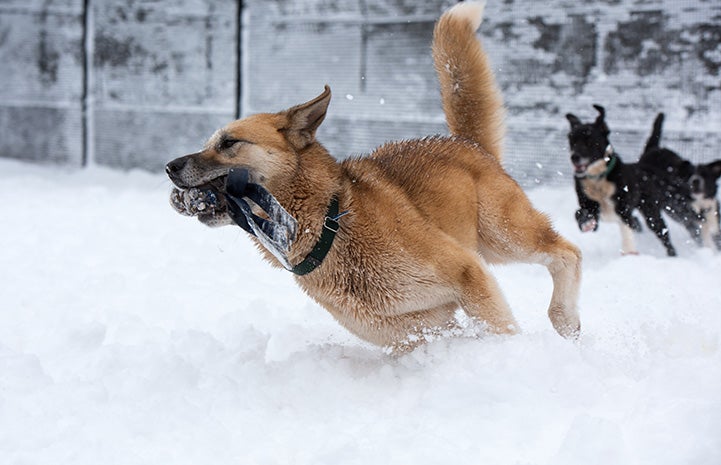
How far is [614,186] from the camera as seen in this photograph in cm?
687

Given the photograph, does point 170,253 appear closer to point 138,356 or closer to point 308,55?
point 138,356

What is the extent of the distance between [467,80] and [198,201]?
169cm

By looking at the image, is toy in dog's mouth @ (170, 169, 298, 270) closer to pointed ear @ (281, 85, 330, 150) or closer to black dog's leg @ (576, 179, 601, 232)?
pointed ear @ (281, 85, 330, 150)

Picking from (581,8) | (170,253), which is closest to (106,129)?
(170,253)

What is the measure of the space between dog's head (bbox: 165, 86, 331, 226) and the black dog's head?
4277mm

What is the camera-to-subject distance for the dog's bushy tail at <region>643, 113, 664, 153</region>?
6.94 meters

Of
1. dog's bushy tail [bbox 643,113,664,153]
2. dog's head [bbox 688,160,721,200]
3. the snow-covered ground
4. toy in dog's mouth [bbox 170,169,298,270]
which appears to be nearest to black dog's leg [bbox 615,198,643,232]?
dog's head [bbox 688,160,721,200]

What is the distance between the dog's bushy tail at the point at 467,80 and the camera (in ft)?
12.9

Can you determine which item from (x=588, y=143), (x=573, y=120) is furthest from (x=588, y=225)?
(x=573, y=120)

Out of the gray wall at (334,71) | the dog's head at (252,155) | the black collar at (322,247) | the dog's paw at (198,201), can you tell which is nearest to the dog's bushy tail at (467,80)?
the dog's head at (252,155)

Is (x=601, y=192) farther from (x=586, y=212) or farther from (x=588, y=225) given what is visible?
(x=588, y=225)

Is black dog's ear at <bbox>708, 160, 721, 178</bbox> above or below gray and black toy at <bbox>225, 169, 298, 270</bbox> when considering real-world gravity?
below

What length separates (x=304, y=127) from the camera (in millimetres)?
3049

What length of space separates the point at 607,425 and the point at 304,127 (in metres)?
1.58
